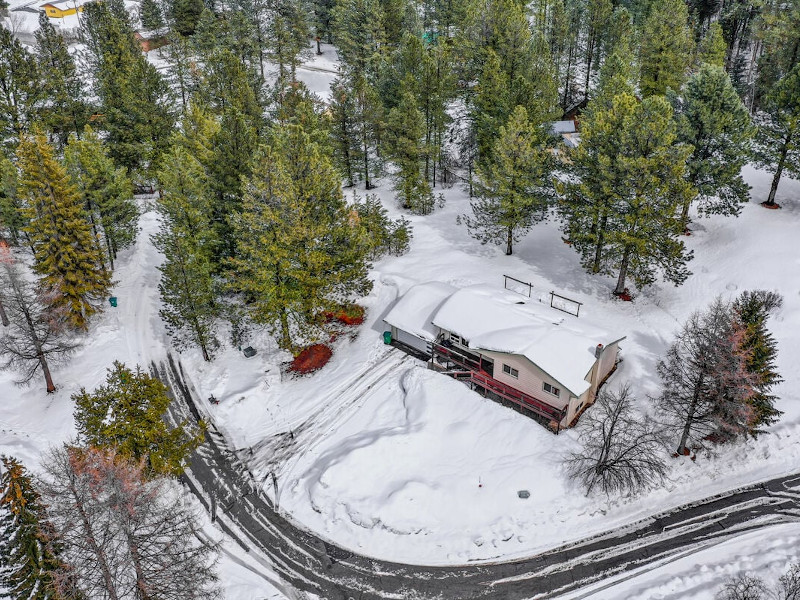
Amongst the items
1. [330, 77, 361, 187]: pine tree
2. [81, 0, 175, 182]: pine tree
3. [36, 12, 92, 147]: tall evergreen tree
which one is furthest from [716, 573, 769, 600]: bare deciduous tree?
[36, 12, 92, 147]: tall evergreen tree

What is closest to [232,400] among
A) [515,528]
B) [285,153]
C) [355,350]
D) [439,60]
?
[355,350]

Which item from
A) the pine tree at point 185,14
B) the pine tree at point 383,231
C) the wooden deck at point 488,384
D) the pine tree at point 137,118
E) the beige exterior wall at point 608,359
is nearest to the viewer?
the wooden deck at point 488,384

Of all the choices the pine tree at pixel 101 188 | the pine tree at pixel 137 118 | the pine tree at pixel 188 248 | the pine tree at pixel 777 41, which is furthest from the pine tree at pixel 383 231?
the pine tree at pixel 777 41

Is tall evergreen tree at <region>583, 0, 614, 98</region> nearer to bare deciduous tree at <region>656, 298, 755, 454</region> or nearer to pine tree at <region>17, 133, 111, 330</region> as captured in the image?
bare deciduous tree at <region>656, 298, 755, 454</region>

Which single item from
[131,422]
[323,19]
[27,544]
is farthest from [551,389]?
[323,19]

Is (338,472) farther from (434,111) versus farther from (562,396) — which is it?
(434,111)

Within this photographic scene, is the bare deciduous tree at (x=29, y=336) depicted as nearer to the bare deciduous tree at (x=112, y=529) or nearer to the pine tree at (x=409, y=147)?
the bare deciduous tree at (x=112, y=529)
